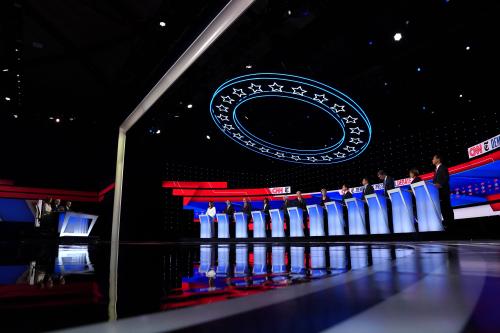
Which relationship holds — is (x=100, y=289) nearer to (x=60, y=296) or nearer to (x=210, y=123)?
(x=60, y=296)

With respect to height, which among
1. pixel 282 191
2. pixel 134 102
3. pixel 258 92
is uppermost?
pixel 258 92

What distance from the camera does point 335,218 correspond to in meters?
8.65

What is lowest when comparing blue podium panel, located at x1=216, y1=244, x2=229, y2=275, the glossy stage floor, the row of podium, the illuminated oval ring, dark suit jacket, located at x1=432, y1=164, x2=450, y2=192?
blue podium panel, located at x1=216, y1=244, x2=229, y2=275

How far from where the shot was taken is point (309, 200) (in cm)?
1283

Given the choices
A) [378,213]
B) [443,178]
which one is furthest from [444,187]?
[378,213]

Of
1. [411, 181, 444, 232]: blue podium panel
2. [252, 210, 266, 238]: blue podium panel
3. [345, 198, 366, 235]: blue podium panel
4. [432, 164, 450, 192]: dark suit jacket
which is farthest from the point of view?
[252, 210, 266, 238]: blue podium panel

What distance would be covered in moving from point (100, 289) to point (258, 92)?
8.83 m

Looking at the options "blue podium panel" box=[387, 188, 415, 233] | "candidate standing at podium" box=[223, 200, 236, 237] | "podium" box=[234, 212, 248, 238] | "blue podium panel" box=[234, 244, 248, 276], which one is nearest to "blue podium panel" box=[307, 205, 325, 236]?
"blue podium panel" box=[387, 188, 415, 233]

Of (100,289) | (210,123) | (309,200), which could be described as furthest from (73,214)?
(100,289)

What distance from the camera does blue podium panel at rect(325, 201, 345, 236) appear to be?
8.58 m

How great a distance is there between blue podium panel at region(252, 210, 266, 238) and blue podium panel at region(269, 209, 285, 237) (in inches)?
15.2

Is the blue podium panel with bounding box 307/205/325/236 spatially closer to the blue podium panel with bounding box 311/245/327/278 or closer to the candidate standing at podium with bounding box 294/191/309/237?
the candidate standing at podium with bounding box 294/191/309/237

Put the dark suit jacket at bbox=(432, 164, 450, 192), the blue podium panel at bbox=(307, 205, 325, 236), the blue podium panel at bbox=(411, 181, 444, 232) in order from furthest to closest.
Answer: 1. the blue podium panel at bbox=(307, 205, 325, 236)
2. the blue podium panel at bbox=(411, 181, 444, 232)
3. the dark suit jacket at bbox=(432, 164, 450, 192)

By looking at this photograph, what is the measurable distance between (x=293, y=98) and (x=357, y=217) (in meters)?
4.07
